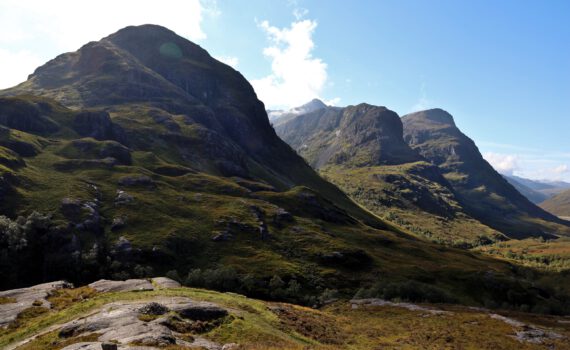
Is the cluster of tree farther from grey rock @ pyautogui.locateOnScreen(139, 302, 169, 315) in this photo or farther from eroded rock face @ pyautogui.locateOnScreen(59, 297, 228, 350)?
grey rock @ pyautogui.locateOnScreen(139, 302, 169, 315)

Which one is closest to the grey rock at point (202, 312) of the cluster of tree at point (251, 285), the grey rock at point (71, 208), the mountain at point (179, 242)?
the cluster of tree at point (251, 285)

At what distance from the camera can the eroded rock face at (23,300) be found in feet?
161

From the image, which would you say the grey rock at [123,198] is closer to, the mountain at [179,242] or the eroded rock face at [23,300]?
the mountain at [179,242]

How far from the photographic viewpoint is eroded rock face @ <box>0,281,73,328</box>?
49094mm

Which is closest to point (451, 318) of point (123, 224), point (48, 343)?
point (48, 343)

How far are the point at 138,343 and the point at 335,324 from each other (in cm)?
3283

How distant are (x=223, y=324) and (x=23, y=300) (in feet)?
117

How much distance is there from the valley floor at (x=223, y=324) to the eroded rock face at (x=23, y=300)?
0.21 m

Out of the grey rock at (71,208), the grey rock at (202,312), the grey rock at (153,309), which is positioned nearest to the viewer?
the grey rock at (153,309)

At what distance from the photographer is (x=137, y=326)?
34.7 meters

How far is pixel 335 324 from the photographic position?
183ft

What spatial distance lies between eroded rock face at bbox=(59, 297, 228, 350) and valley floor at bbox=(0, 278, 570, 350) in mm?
85

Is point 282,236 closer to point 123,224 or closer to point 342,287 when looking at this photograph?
point 342,287

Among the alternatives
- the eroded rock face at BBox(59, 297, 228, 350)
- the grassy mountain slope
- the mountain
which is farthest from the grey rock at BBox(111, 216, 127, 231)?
the eroded rock face at BBox(59, 297, 228, 350)
